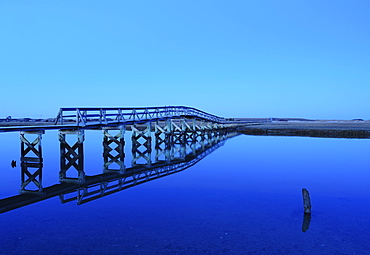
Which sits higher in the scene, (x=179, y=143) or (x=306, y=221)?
(x=179, y=143)

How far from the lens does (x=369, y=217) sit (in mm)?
10930

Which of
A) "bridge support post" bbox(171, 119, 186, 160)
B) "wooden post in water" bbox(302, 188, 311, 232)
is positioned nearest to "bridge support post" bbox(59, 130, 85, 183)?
"bridge support post" bbox(171, 119, 186, 160)

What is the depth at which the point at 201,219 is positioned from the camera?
1070 centimetres

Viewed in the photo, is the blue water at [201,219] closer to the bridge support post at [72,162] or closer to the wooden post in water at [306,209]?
the wooden post in water at [306,209]

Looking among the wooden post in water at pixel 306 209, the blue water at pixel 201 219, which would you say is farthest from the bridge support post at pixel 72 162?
the wooden post in water at pixel 306 209

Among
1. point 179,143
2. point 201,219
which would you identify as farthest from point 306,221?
point 179,143

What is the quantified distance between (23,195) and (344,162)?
21785mm

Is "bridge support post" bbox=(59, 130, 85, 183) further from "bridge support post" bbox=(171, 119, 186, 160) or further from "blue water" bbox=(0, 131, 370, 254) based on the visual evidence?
"bridge support post" bbox=(171, 119, 186, 160)

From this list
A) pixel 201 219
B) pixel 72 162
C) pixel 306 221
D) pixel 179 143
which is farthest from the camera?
pixel 179 143

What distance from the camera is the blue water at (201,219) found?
334 inches

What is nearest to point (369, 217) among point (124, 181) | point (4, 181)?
point (124, 181)

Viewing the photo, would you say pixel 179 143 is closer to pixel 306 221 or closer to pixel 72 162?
pixel 72 162

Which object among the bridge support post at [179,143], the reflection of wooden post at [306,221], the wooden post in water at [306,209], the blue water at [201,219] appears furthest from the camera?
the bridge support post at [179,143]

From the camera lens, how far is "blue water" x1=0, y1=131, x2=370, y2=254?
848 centimetres
